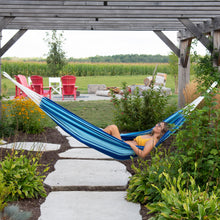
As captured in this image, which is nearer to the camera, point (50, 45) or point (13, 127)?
point (13, 127)

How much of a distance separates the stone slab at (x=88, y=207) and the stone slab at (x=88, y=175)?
11 centimetres

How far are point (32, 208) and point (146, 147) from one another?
1280 mm

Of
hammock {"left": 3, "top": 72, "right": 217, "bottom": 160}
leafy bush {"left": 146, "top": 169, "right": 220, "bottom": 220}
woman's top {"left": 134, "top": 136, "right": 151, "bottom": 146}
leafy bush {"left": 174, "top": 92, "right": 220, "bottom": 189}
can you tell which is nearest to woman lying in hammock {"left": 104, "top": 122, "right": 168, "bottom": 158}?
woman's top {"left": 134, "top": 136, "right": 151, "bottom": 146}

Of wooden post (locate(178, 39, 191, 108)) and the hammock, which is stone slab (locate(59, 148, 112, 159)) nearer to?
the hammock

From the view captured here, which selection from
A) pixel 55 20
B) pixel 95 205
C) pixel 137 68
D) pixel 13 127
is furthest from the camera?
pixel 137 68

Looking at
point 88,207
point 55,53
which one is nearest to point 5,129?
point 88,207

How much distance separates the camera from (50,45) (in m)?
14.4

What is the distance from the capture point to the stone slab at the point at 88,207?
2.71 meters

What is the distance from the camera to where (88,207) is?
2885 millimetres

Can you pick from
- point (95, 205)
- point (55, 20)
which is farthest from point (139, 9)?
point (95, 205)

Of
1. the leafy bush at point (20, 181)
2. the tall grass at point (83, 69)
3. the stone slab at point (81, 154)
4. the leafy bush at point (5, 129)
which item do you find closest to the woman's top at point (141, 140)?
the stone slab at point (81, 154)

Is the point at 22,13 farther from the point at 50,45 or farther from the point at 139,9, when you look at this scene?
the point at 50,45

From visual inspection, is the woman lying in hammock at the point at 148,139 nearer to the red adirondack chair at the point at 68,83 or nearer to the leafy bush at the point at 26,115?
the leafy bush at the point at 26,115

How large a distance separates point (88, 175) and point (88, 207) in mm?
748
